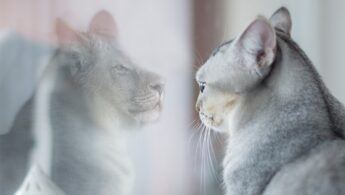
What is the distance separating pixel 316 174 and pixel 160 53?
Answer: 441mm

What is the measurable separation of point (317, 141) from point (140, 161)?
37cm

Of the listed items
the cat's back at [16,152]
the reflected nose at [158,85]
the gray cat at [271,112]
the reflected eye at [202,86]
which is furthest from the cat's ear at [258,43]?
the cat's back at [16,152]

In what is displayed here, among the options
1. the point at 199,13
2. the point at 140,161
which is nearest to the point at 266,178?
the point at 140,161

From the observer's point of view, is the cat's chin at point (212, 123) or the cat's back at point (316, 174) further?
the cat's chin at point (212, 123)

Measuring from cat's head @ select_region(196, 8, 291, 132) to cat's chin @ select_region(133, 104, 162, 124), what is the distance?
0.10 m

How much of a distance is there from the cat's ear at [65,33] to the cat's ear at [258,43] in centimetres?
33

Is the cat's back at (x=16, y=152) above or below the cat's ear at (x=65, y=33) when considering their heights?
below

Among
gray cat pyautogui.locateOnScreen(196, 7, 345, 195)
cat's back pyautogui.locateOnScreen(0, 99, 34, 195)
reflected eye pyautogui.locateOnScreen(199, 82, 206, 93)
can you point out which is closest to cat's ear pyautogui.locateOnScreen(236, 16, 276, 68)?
gray cat pyautogui.locateOnScreen(196, 7, 345, 195)

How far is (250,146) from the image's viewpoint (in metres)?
1.10

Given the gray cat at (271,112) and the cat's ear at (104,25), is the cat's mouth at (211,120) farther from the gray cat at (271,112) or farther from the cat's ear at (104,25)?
the cat's ear at (104,25)

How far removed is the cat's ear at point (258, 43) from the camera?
1024mm

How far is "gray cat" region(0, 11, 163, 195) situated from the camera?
3.91 ft

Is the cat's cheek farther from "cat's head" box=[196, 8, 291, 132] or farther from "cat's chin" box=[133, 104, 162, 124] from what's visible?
"cat's head" box=[196, 8, 291, 132]

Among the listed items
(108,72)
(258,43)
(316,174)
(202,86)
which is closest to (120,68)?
(108,72)
